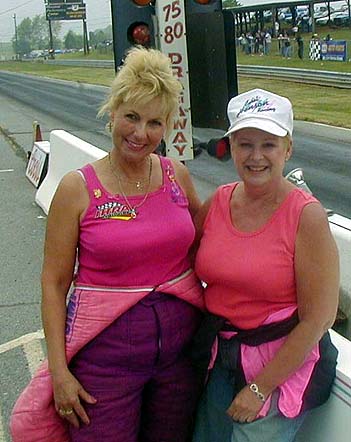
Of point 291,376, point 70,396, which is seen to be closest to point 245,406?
point 291,376

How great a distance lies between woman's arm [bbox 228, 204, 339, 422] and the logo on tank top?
0.61 meters

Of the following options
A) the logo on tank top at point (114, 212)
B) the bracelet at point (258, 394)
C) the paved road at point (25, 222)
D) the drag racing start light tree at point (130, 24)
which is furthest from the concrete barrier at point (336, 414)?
the drag racing start light tree at point (130, 24)

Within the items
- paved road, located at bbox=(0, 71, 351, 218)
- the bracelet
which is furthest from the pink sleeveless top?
paved road, located at bbox=(0, 71, 351, 218)

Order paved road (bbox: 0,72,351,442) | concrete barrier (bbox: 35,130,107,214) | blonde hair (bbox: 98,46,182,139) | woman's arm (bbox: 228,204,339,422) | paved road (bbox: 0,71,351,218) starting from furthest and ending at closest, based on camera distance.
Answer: paved road (bbox: 0,71,351,218) < concrete barrier (bbox: 35,130,107,214) < paved road (bbox: 0,72,351,442) < blonde hair (bbox: 98,46,182,139) < woman's arm (bbox: 228,204,339,422)

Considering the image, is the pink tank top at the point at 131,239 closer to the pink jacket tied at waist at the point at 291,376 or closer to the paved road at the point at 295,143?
the pink jacket tied at waist at the point at 291,376

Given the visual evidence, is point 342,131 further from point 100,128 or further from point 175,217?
point 175,217

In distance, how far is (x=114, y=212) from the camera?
2.47 meters

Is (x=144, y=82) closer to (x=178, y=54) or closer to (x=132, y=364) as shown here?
(x=132, y=364)

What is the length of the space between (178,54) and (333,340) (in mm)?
2688

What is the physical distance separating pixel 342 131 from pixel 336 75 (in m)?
11.9

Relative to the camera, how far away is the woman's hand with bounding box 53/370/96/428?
2492mm

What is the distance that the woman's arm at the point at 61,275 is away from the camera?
2447mm

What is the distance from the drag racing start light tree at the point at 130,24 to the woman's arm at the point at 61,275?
7.46 ft

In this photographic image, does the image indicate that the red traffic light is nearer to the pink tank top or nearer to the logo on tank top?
the pink tank top
